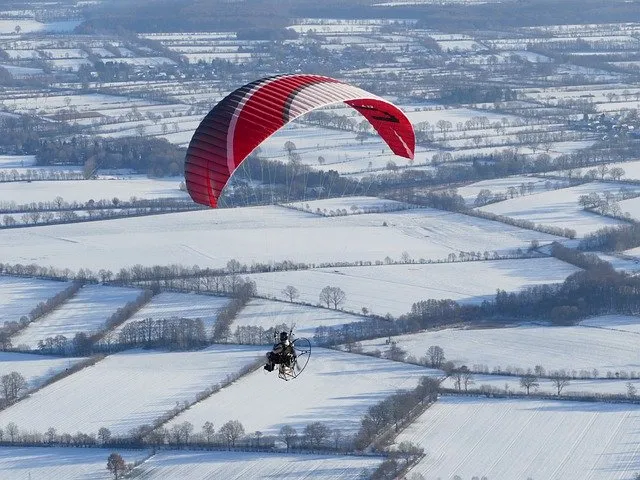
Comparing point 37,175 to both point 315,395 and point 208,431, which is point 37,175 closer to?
point 315,395

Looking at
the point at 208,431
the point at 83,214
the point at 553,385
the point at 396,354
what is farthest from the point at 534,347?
the point at 83,214

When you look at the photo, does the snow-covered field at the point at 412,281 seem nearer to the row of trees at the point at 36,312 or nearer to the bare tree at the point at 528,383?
the row of trees at the point at 36,312

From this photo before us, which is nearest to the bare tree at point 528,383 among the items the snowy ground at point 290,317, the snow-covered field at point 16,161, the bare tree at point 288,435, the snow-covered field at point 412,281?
the bare tree at point 288,435

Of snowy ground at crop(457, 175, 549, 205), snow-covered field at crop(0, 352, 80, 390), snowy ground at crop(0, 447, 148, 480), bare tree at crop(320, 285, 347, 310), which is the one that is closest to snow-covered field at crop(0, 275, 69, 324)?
snow-covered field at crop(0, 352, 80, 390)

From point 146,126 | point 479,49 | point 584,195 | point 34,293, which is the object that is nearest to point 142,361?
point 34,293

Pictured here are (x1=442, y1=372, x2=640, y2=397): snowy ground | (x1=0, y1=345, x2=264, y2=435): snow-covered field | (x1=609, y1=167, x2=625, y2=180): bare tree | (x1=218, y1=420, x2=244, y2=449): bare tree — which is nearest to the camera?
(x1=218, y1=420, x2=244, y2=449): bare tree

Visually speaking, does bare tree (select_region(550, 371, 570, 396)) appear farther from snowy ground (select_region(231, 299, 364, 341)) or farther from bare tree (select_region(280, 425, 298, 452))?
bare tree (select_region(280, 425, 298, 452))
